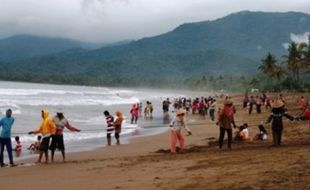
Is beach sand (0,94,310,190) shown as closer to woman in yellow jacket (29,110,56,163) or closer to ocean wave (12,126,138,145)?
woman in yellow jacket (29,110,56,163)

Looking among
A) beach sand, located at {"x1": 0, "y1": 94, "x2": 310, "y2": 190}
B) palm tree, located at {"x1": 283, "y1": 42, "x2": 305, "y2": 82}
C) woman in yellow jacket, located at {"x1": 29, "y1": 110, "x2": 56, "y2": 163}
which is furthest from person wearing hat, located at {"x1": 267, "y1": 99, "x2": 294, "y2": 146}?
palm tree, located at {"x1": 283, "y1": 42, "x2": 305, "y2": 82}

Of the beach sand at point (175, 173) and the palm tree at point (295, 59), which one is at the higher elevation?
the palm tree at point (295, 59)

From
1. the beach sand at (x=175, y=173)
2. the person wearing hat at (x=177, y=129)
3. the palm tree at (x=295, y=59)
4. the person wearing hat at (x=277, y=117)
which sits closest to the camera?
the beach sand at (x=175, y=173)

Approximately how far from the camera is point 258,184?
8.21 meters

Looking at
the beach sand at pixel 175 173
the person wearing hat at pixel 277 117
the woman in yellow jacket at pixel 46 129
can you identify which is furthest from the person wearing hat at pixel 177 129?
the woman in yellow jacket at pixel 46 129

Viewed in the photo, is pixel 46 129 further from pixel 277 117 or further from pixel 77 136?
pixel 77 136

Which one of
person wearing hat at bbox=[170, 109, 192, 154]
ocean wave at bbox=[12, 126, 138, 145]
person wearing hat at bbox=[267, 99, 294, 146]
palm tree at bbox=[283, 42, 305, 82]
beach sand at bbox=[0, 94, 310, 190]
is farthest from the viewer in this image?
palm tree at bbox=[283, 42, 305, 82]

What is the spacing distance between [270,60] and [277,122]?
74.5 m

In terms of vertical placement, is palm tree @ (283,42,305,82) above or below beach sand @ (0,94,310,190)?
above

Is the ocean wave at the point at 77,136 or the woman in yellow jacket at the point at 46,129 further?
the ocean wave at the point at 77,136

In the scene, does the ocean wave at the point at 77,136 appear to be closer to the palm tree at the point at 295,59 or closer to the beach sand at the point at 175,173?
the beach sand at the point at 175,173

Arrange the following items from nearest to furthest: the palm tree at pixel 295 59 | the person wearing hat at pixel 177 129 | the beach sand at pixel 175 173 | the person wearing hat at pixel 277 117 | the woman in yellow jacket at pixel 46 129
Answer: the beach sand at pixel 175 173 → the woman in yellow jacket at pixel 46 129 → the person wearing hat at pixel 277 117 → the person wearing hat at pixel 177 129 → the palm tree at pixel 295 59

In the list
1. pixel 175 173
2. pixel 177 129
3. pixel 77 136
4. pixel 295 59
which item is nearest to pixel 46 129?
pixel 177 129

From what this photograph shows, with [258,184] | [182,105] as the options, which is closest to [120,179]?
[258,184]
